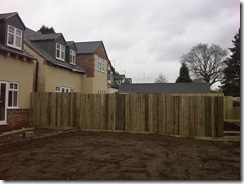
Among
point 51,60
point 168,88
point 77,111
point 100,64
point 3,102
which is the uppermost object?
point 100,64

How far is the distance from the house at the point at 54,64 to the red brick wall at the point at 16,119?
3.04 meters

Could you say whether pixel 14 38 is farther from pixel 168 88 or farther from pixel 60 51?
pixel 168 88

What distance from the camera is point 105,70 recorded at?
2834 centimetres

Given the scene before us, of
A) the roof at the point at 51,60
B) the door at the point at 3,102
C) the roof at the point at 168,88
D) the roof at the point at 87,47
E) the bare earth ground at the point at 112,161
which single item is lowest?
the bare earth ground at the point at 112,161

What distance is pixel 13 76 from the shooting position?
1444 centimetres

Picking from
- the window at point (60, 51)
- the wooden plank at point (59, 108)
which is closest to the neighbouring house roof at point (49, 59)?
the window at point (60, 51)

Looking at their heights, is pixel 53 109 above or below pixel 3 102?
below

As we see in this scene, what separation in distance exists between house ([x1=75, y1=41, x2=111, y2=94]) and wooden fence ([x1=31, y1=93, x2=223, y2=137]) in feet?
27.9

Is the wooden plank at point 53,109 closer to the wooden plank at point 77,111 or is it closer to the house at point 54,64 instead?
the wooden plank at point 77,111

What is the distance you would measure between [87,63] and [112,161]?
18249 millimetres

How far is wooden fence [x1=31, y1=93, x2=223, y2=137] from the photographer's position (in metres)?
13.1

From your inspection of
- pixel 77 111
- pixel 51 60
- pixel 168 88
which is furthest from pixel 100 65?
pixel 168 88

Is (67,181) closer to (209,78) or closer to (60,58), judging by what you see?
(60,58)

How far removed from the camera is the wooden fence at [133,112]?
1309 centimetres
